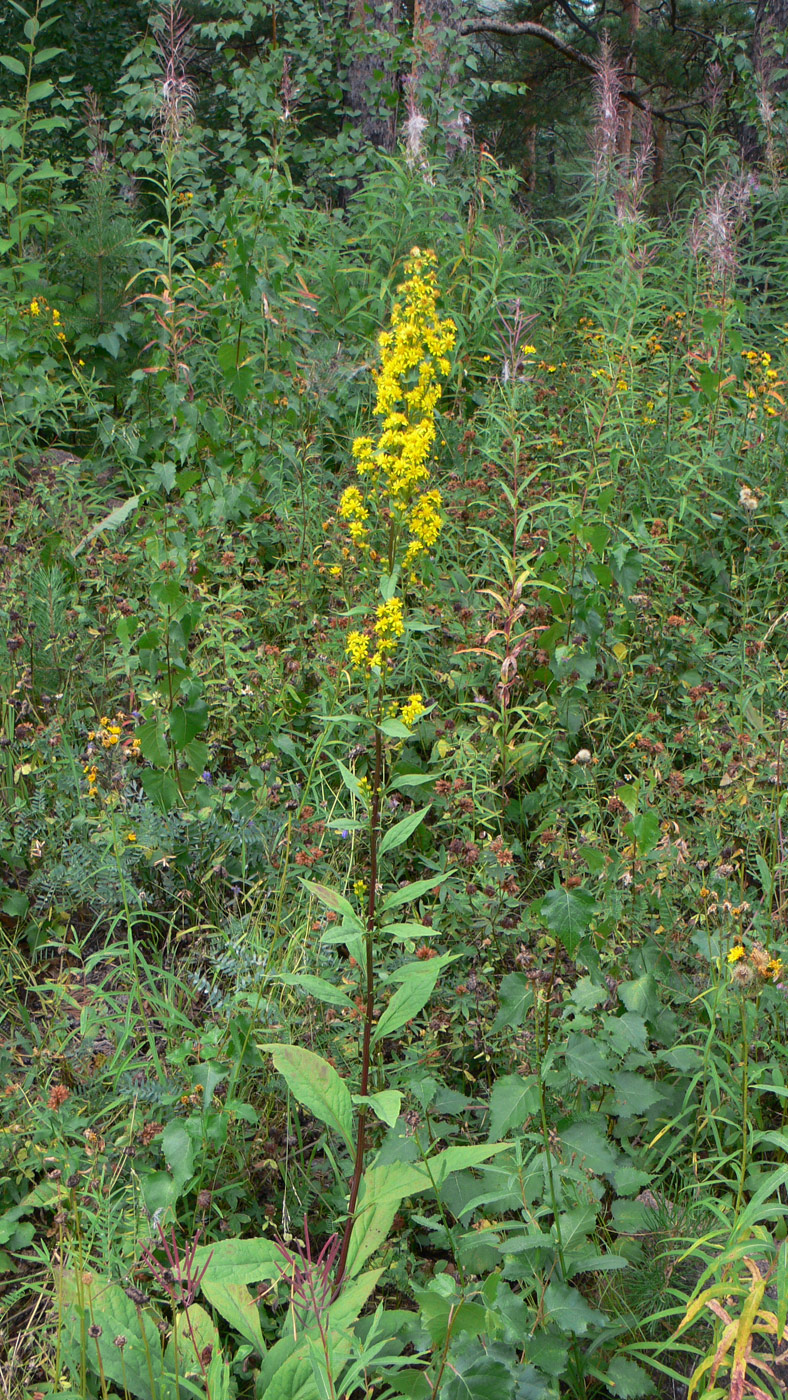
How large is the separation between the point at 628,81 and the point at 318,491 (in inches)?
482

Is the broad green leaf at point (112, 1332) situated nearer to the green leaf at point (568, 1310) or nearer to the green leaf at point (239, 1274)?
the green leaf at point (239, 1274)

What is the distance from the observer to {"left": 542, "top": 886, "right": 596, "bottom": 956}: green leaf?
161 centimetres

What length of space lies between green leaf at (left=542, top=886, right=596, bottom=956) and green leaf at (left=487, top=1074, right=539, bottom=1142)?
0.83ft

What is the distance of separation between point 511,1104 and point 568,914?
0.32 m

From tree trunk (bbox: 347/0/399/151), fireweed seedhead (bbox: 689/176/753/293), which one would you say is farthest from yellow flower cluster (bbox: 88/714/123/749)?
tree trunk (bbox: 347/0/399/151)

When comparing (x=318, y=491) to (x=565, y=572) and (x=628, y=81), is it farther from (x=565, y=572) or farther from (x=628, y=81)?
(x=628, y=81)

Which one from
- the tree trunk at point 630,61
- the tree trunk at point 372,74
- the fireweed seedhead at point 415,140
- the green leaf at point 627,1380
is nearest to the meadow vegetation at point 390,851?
the green leaf at point 627,1380

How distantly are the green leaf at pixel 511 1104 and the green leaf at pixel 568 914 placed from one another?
0.25 m

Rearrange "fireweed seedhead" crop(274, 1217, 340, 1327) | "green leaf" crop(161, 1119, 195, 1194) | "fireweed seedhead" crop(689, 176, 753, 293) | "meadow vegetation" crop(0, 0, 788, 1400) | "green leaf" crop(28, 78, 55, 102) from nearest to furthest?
1. "fireweed seedhead" crop(274, 1217, 340, 1327)
2. "meadow vegetation" crop(0, 0, 788, 1400)
3. "green leaf" crop(161, 1119, 195, 1194)
4. "green leaf" crop(28, 78, 55, 102)
5. "fireweed seedhead" crop(689, 176, 753, 293)

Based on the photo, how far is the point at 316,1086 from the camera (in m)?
1.54

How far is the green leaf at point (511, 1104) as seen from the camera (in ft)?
5.24

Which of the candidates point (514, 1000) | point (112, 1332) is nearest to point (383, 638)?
point (514, 1000)

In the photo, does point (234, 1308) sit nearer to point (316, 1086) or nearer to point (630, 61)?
point (316, 1086)

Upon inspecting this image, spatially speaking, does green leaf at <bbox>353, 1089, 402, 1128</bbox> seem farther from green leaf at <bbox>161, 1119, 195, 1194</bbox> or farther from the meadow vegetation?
green leaf at <bbox>161, 1119, 195, 1194</bbox>
